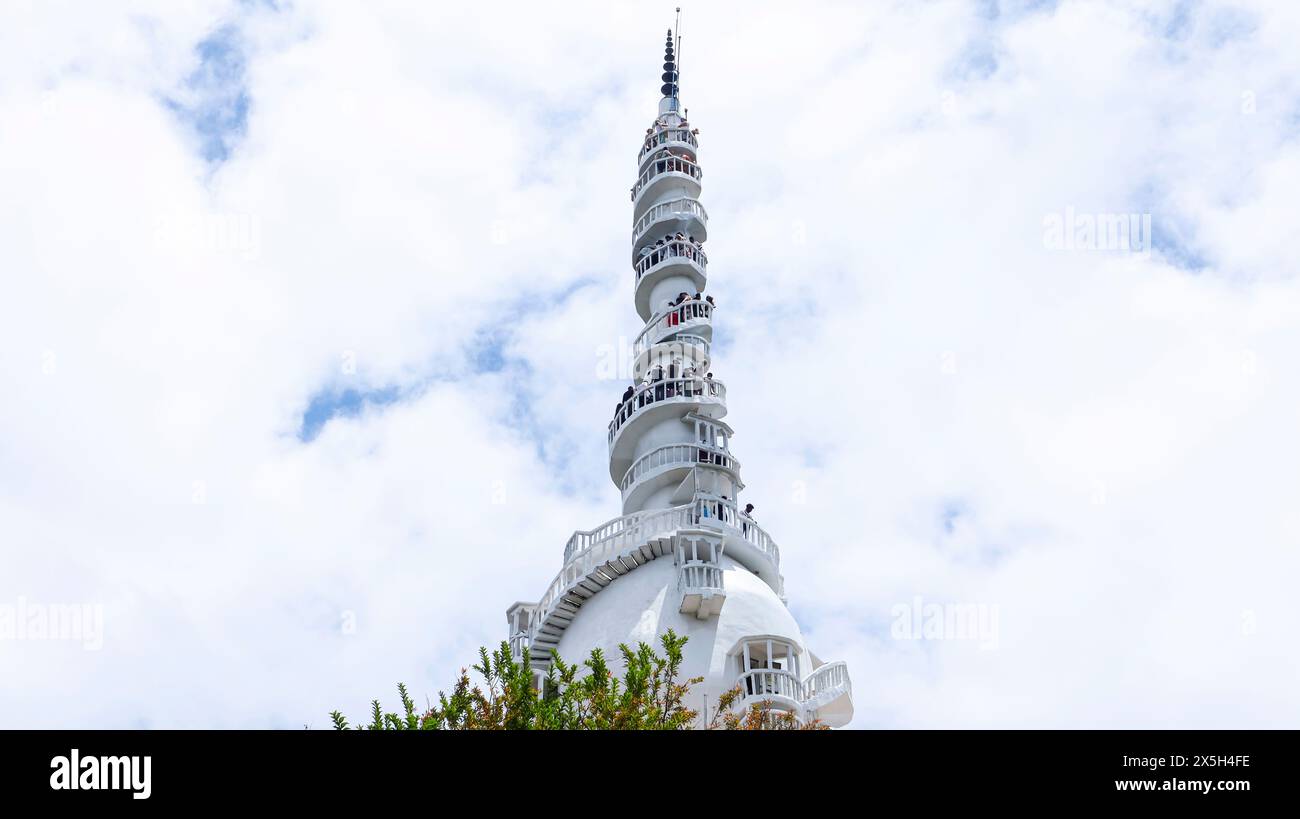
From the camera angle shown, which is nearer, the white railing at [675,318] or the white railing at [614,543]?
the white railing at [614,543]

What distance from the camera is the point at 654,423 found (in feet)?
182

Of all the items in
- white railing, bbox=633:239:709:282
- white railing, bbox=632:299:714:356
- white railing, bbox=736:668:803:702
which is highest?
white railing, bbox=633:239:709:282

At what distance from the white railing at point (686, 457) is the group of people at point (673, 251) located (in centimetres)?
1433

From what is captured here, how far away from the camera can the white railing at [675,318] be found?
199 feet

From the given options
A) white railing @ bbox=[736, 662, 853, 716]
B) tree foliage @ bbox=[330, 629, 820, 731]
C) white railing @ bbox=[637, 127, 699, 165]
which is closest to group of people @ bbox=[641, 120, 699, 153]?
white railing @ bbox=[637, 127, 699, 165]

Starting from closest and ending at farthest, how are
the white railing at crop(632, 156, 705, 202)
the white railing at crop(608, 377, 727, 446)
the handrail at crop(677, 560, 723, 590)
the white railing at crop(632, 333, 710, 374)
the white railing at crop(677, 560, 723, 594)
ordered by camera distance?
the white railing at crop(677, 560, 723, 594)
the handrail at crop(677, 560, 723, 590)
the white railing at crop(608, 377, 727, 446)
the white railing at crop(632, 333, 710, 374)
the white railing at crop(632, 156, 705, 202)

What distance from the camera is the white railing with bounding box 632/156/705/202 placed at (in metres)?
70.3

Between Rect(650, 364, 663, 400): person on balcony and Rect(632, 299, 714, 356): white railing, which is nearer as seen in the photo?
Rect(650, 364, 663, 400): person on balcony

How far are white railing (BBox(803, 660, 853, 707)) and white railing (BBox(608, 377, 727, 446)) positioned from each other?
45.2 ft

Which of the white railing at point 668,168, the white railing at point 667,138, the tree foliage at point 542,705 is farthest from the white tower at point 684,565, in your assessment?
the tree foliage at point 542,705

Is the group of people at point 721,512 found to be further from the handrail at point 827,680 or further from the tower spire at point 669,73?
the tower spire at point 669,73

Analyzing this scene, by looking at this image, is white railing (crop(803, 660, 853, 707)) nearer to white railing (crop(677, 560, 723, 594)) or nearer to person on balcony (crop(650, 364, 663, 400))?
white railing (crop(677, 560, 723, 594))

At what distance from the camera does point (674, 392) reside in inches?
2172

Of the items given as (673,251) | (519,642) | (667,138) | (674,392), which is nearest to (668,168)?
(667,138)
